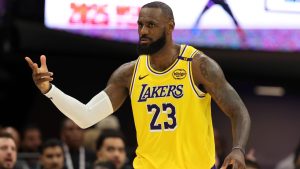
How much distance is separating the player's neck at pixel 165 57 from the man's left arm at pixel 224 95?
19cm

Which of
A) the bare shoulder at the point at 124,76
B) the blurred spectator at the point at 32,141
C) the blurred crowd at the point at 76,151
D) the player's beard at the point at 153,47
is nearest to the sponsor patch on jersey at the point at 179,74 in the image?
the player's beard at the point at 153,47

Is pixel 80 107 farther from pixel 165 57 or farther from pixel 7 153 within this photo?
pixel 7 153

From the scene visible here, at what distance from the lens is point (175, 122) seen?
6113 millimetres

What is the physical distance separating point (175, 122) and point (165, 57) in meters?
0.50

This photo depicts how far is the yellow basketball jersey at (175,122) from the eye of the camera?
610cm

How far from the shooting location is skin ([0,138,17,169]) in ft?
29.1

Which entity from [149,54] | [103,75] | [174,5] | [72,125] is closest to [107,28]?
[174,5]

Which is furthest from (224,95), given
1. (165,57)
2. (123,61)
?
(123,61)

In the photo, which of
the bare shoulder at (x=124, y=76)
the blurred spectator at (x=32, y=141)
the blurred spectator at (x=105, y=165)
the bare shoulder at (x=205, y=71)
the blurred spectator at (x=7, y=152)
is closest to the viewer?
the bare shoulder at (x=205, y=71)

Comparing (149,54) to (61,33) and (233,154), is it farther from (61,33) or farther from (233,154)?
(61,33)

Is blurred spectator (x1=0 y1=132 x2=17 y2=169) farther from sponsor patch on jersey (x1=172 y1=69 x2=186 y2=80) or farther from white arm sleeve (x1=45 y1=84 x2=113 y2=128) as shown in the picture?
sponsor patch on jersey (x1=172 y1=69 x2=186 y2=80)

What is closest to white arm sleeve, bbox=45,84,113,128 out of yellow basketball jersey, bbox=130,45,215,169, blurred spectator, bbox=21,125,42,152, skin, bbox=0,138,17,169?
yellow basketball jersey, bbox=130,45,215,169

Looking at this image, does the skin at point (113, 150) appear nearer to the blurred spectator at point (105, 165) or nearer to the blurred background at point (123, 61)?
the blurred spectator at point (105, 165)

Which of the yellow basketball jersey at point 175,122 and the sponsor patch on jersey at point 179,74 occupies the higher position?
the sponsor patch on jersey at point 179,74
